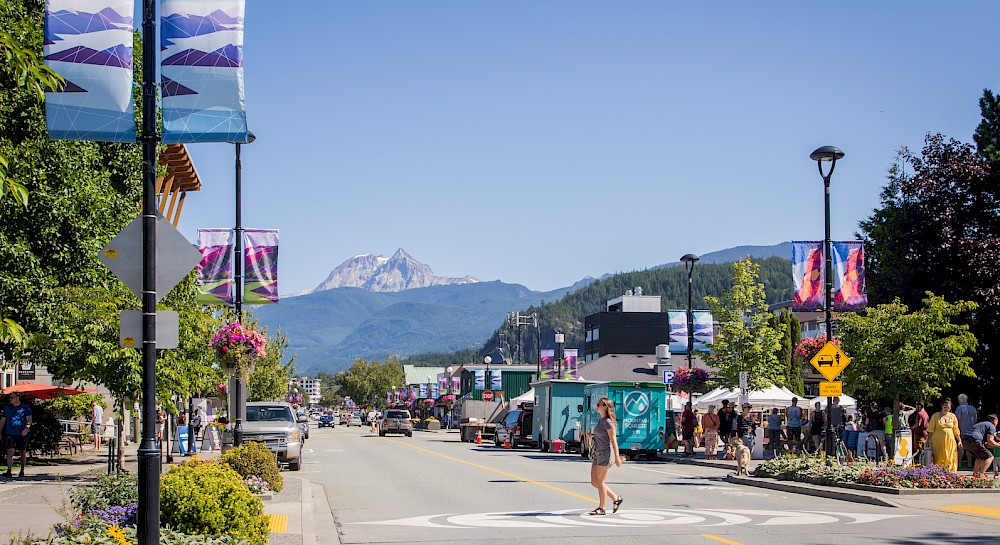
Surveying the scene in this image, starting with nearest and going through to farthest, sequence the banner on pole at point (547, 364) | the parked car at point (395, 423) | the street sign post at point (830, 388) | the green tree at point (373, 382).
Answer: the street sign post at point (830, 388)
the parked car at point (395, 423)
the banner on pole at point (547, 364)
the green tree at point (373, 382)

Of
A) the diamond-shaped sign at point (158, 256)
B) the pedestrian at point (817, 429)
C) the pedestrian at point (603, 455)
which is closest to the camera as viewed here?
the diamond-shaped sign at point (158, 256)

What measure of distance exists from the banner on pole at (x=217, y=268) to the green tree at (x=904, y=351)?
53.7ft

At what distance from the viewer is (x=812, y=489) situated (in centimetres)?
2108

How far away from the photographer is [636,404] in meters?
35.2

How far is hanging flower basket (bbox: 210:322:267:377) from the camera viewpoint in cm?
2234

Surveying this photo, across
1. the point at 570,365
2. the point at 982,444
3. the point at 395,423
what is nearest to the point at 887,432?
the point at 982,444

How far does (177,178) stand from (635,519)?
4200 centimetres

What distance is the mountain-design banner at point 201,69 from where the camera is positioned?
35.1 feet

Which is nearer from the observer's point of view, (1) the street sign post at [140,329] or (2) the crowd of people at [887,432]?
(1) the street sign post at [140,329]

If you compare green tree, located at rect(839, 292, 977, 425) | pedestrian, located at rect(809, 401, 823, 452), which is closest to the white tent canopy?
pedestrian, located at rect(809, 401, 823, 452)

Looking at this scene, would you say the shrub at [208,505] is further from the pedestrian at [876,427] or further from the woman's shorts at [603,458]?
the pedestrian at [876,427]

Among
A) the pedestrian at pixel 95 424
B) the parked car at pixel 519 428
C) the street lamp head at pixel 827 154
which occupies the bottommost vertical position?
the parked car at pixel 519 428

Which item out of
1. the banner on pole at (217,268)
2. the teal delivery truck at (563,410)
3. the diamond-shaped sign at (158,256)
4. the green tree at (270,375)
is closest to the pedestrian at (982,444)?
the banner on pole at (217,268)

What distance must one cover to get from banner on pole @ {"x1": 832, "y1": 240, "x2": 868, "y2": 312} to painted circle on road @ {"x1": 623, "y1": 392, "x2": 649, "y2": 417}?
780 cm
